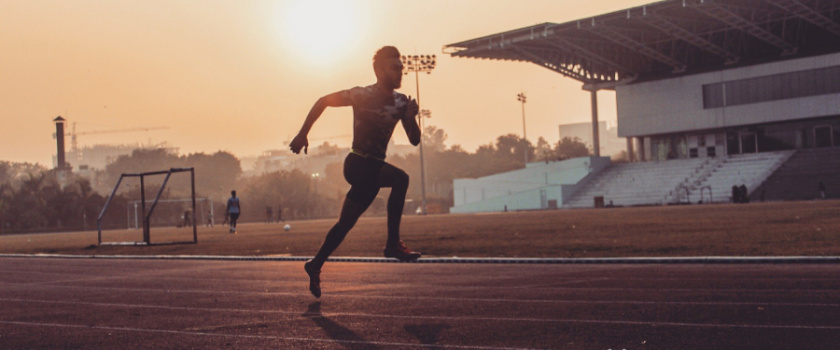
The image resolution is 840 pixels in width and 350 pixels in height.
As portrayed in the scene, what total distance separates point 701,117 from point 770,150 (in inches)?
245

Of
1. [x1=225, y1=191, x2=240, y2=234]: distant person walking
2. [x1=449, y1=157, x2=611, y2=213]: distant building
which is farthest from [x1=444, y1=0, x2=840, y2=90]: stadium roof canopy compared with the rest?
[x1=225, y1=191, x2=240, y2=234]: distant person walking

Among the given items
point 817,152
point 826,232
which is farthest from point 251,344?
point 817,152

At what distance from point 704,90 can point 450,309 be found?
72438 mm

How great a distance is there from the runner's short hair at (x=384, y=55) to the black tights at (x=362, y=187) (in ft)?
2.85

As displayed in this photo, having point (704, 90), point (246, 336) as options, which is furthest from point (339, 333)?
point (704, 90)

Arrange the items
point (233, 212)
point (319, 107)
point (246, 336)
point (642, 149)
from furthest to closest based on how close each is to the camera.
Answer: point (642, 149) → point (233, 212) → point (319, 107) → point (246, 336)

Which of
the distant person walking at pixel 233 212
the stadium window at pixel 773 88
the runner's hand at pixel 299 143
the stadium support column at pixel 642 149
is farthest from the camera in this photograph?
the stadium support column at pixel 642 149

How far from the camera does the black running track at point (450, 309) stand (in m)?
5.74

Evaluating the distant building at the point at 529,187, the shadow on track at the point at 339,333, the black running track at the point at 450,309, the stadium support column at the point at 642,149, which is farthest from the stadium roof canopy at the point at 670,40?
the shadow on track at the point at 339,333

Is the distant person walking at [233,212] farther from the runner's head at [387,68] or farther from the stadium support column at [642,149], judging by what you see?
the stadium support column at [642,149]

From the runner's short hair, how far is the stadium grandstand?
54.6m

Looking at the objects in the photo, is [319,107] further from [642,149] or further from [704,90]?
[642,149]

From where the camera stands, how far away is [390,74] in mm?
8109

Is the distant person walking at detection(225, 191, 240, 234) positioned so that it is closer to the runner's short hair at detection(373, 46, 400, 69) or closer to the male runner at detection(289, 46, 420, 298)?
the male runner at detection(289, 46, 420, 298)
